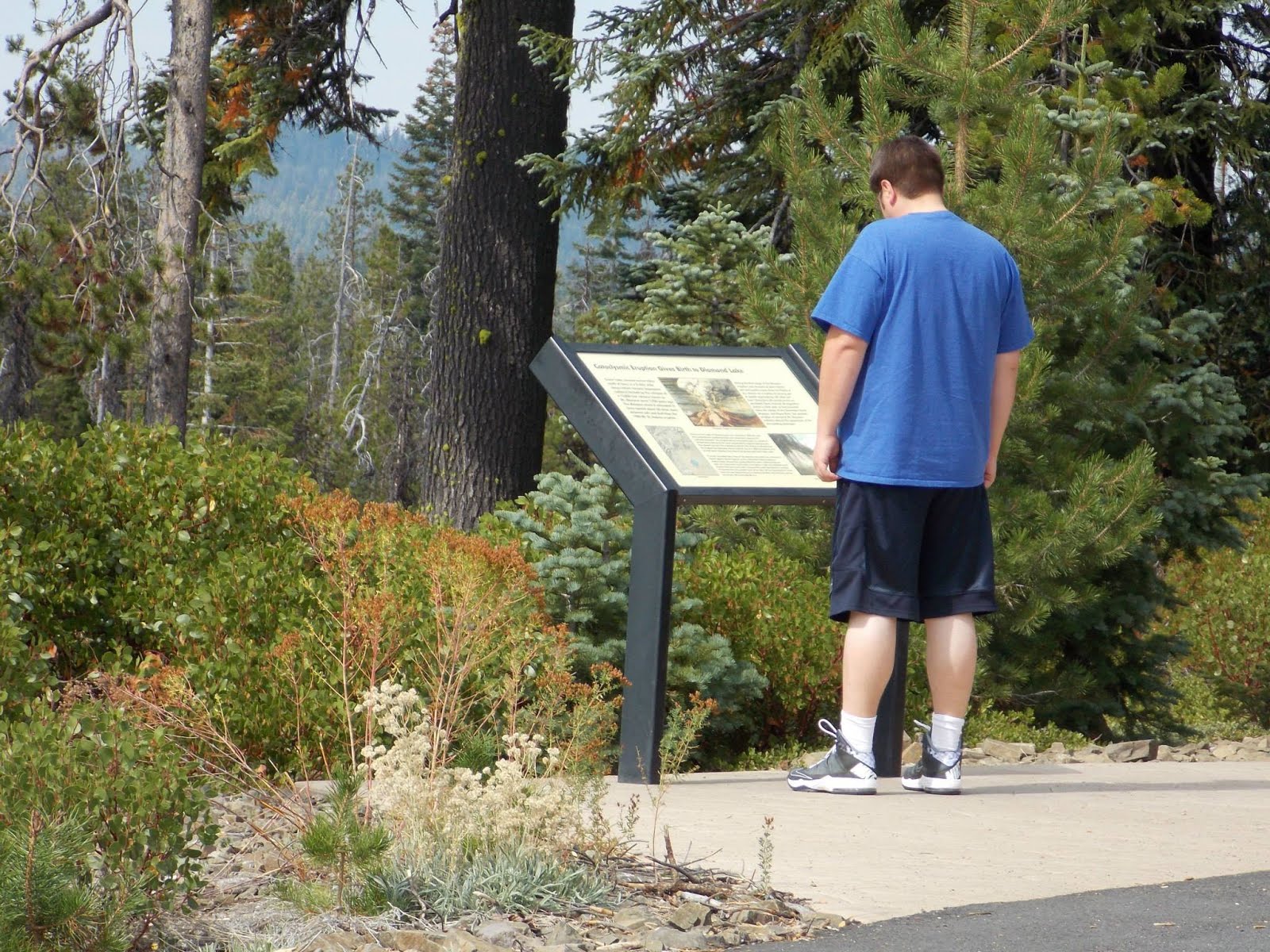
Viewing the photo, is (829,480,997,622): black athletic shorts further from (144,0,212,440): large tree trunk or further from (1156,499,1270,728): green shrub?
(144,0,212,440): large tree trunk

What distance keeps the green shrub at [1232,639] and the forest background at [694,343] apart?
0.12ft

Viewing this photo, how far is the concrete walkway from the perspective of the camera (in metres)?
3.73

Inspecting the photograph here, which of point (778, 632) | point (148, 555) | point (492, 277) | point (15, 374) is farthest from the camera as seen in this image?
point (15, 374)

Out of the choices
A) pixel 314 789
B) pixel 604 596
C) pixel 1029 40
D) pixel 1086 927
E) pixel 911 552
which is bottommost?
pixel 314 789

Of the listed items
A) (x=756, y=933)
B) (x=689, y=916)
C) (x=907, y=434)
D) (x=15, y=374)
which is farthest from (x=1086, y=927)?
(x=15, y=374)

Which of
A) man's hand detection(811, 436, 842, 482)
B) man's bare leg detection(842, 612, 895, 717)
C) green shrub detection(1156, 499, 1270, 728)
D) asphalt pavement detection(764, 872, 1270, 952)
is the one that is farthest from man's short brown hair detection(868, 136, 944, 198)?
green shrub detection(1156, 499, 1270, 728)

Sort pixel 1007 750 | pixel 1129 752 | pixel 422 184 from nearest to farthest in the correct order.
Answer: pixel 1007 750, pixel 1129 752, pixel 422 184

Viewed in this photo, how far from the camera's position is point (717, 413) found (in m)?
5.82

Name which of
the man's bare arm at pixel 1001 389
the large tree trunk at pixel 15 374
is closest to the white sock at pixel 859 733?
the man's bare arm at pixel 1001 389

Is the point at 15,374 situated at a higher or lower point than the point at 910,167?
lower

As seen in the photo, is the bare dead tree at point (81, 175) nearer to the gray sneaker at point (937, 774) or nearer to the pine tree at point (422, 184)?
the gray sneaker at point (937, 774)

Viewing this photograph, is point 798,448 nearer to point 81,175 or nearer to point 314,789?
point 314,789

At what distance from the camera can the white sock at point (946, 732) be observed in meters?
5.08

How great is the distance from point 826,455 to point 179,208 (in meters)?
9.72
